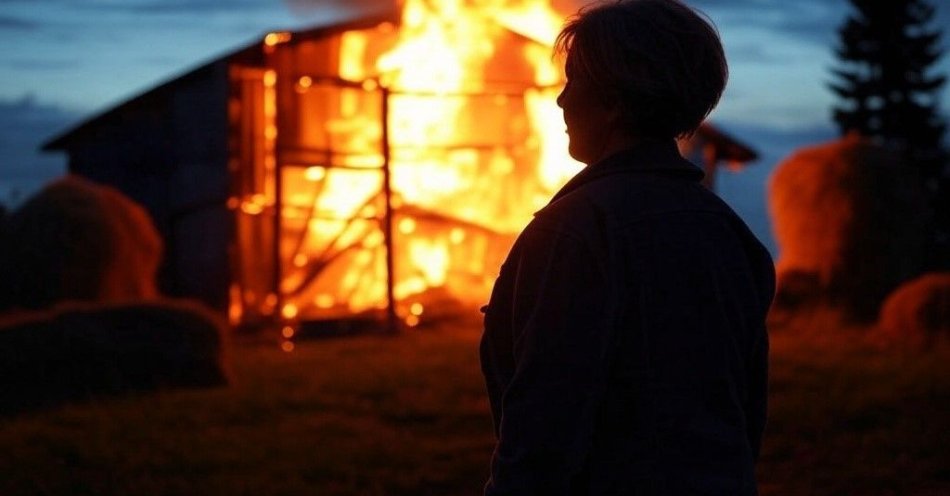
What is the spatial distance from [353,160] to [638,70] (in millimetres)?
11430

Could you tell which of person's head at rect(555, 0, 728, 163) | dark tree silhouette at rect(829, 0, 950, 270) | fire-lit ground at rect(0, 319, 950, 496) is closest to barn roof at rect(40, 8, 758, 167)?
fire-lit ground at rect(0, 319, 950, 496)

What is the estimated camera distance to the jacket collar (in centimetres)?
236

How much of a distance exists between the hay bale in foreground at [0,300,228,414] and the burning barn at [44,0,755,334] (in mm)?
3774

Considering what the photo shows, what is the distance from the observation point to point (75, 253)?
11625 millimetres

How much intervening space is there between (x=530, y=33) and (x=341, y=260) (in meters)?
3.36

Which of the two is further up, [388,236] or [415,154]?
[415,154]

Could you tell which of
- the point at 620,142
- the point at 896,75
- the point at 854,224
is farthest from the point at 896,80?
the point at 620,142

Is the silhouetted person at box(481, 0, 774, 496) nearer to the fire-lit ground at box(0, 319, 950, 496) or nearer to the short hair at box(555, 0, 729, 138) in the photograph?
the short hair at box(555, 0, 729, 138)

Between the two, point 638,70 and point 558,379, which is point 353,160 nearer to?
point 638,70

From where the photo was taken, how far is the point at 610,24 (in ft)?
7.65

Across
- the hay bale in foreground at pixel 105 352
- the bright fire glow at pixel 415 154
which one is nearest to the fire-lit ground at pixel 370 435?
the hay bale in foreground at pixel 105 352

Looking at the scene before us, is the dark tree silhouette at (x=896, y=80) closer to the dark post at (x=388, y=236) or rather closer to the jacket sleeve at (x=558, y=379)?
the dark post at (x=388, y=236)

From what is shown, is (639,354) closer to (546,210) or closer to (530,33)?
(546,210)

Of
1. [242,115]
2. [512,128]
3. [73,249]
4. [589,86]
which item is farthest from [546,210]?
[512,128]
